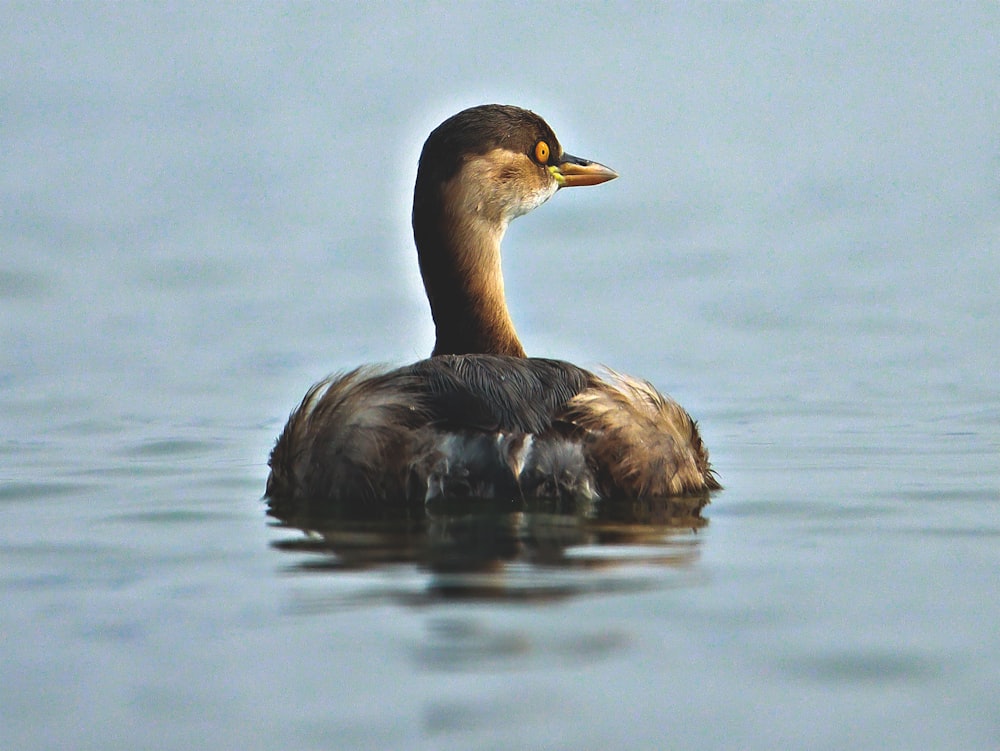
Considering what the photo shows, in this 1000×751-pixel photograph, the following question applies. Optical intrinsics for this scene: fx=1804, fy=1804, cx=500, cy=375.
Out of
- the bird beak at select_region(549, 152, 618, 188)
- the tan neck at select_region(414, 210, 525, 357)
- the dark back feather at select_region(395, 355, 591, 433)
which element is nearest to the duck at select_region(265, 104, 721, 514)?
the dark back feather at select_region(395, 355, 591, 433)

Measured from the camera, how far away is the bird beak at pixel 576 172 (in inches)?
332

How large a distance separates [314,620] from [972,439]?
5.18 meters

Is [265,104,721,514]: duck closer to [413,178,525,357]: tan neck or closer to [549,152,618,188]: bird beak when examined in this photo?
[413,178,525,357]: tan neck

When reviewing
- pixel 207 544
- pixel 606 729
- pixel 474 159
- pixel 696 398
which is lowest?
pixel 606 729

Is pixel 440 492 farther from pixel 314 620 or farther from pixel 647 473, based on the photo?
pixel 314 620

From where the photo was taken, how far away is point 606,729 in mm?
3814

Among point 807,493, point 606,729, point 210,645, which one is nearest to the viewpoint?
point 606,729

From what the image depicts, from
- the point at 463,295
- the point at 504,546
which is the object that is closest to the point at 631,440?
the point at 504,546

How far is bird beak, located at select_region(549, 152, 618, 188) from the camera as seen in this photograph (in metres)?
8.44

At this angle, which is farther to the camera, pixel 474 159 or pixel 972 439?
pixel 972 439

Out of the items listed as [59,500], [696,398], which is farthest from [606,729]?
[696,398]

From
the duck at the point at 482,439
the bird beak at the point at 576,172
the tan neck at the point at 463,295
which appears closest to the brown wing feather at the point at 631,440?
the duck at the point at 482,439

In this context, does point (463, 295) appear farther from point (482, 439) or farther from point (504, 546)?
point (504, 546)

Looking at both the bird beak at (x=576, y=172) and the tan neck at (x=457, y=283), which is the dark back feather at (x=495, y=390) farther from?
the bird beak at (x=576, y=172)
